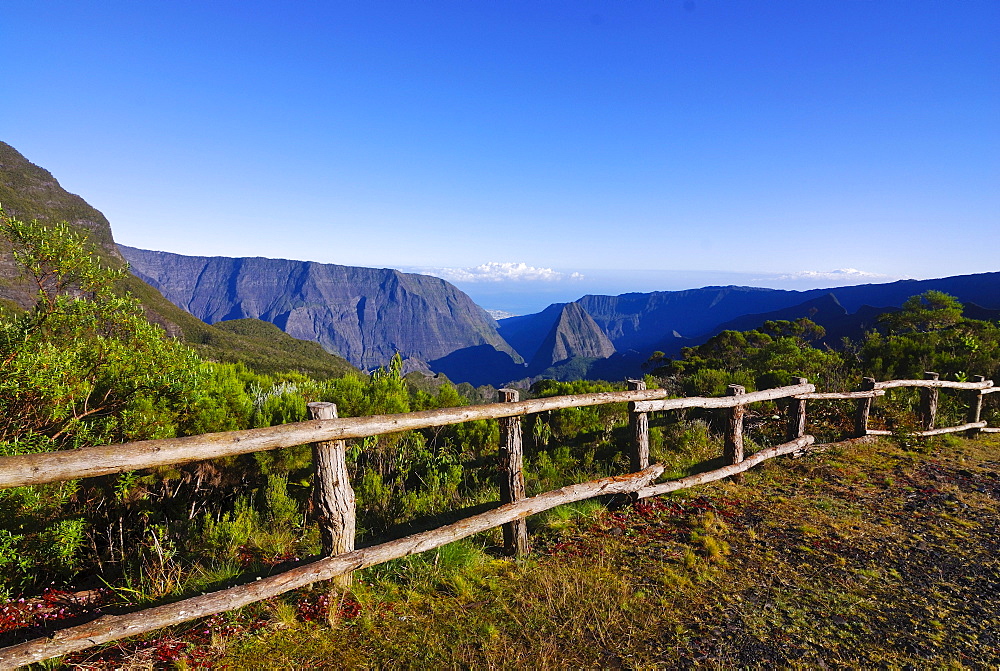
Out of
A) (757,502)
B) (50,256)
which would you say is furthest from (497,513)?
(50,256)

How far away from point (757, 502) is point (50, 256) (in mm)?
8248

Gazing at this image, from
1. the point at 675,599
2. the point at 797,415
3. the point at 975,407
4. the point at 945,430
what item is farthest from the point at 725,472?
the point at 975,407

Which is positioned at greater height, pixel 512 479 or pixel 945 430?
pixel 512 479

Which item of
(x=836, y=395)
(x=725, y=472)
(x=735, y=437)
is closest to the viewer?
(x=725, y=472)

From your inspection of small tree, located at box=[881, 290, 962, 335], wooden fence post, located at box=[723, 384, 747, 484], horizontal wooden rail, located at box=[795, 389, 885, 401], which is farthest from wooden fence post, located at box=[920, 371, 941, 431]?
small tree, located at box=[881, 290, 962, 335]

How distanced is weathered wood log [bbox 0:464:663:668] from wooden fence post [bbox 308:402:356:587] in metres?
0.18

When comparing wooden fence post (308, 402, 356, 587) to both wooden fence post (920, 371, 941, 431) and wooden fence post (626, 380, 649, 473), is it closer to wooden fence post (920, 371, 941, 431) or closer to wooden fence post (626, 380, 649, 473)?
wooden fence post (626, 380, 649, 473)

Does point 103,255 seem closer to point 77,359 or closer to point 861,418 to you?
point 77,359

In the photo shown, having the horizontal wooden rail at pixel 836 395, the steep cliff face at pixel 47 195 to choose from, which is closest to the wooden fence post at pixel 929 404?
the horizontal wooden rail at pixel 836 395

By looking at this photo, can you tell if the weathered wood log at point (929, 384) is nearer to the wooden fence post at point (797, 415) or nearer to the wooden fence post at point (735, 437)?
the wooden fence post at point (797, 415)

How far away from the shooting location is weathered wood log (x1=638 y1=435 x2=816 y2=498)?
577 centimetres

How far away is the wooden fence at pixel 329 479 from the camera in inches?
97.2

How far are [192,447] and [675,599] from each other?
150 inches

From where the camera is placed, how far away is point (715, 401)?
21.3 ft
